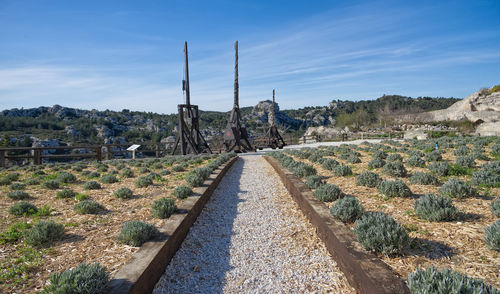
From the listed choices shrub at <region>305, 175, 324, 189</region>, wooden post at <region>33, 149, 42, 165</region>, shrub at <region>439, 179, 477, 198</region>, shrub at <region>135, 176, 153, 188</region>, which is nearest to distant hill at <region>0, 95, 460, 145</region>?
wooden post at <region>33, 149, 42, 165</region>

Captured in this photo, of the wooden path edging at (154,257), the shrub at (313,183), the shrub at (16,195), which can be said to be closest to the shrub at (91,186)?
the shrub at (16,195)

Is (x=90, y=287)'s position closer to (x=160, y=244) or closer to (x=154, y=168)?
(x=160, y=244)

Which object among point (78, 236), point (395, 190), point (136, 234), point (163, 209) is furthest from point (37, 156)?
point (395, 190)

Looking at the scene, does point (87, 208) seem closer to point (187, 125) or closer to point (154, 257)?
point (154, 257)

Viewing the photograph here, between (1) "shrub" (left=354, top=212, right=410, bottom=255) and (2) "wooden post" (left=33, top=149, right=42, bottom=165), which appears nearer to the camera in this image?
(1) "shrub" (left=354, top=212, right=410, bottom=255)

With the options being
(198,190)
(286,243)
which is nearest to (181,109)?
(198,190)

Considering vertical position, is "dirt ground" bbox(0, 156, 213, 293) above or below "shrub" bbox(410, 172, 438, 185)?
below

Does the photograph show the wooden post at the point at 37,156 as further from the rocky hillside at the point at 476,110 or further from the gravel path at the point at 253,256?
the rocky hillside at the point at 476,110

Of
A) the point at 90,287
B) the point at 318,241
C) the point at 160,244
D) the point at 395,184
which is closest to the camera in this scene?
the point at 90,287

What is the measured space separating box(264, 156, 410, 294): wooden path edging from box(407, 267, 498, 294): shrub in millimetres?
119

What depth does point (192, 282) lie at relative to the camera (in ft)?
10.8

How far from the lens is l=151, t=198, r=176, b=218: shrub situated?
4.76m

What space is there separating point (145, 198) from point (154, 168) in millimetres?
5224

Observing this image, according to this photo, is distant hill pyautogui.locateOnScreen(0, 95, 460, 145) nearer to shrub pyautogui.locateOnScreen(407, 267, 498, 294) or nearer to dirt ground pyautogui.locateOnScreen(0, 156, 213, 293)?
dirt ground pyautogui.locateOnScreen(0, 156, 213, 293)
